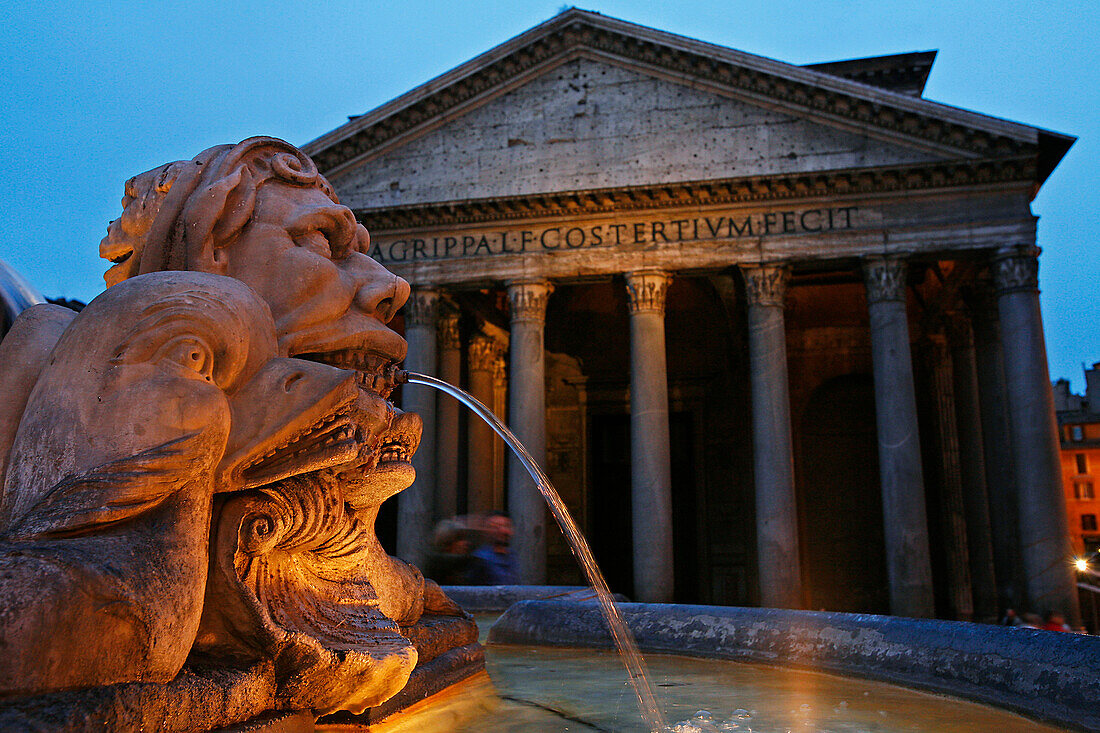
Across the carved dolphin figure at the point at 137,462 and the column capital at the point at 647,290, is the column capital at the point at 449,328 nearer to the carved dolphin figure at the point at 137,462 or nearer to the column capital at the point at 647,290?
the column capital at the point at 647,290

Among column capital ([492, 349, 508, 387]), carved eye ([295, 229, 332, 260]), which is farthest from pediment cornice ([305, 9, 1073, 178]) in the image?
carved eye ([295, 229, 332, 260])

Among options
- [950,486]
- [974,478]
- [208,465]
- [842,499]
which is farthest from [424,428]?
[208,465]

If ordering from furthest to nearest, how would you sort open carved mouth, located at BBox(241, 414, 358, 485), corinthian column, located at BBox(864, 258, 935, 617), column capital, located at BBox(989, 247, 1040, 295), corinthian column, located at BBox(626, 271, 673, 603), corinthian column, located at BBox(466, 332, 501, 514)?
corinthian column, located at BBox(466, 332, 501, 514) → corinthian column, located at BBox(626, 271, 673, 603) → column capital, located at BBox(989, 247, 1040, 295) → corinthian column, located at BBox(864, 258, 935, 617) → open carved mouth, located at BBox(241, 414, 358, 485)

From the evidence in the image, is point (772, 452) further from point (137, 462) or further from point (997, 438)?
point (137, 462)

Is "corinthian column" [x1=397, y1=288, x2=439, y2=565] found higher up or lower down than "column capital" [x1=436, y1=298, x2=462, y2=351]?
lower down

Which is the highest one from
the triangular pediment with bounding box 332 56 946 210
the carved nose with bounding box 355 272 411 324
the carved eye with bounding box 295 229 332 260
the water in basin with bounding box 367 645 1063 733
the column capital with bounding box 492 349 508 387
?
the triangular pediment with bounding box 332 56 946 210

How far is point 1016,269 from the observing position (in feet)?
44.0

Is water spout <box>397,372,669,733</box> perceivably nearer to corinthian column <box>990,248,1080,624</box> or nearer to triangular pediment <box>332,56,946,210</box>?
corinthian column <box>990,248,1080,624</box>

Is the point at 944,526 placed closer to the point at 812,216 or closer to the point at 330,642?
the point at 812,216

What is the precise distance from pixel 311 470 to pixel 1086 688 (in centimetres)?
262

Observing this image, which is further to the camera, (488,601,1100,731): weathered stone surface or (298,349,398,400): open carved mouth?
(488,601,1100,731): weathered stone surface

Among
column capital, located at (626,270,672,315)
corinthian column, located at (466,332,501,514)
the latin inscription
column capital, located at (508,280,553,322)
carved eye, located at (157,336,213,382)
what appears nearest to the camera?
carved eye, located at (157,336,213,382)

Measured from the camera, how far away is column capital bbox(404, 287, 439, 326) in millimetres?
15406

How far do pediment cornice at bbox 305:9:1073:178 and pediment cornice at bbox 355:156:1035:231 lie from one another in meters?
0.35
